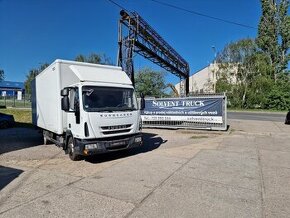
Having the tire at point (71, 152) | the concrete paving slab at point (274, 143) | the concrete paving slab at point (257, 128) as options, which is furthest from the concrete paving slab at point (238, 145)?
the tire at point (71, 152)

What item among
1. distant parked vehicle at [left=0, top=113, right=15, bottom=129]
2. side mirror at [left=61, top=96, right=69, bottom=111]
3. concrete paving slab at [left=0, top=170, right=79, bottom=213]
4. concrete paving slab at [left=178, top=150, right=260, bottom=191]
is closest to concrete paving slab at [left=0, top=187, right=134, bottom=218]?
concrete paving slab at [left=0, top=170, right=79, bottom=213]

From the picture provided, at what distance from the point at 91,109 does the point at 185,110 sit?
8572mm

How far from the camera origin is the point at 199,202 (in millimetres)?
4547

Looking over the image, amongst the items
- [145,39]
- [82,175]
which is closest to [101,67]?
[82,175]

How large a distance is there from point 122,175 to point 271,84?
38183 millimetres

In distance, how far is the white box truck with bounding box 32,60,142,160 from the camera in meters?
7.26

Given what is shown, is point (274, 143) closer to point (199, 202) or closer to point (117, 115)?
point (117, 115)

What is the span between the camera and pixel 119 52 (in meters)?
20.6

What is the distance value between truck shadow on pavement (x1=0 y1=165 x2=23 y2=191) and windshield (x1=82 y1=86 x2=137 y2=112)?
7.94ft

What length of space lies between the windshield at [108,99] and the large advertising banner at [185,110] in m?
6.83

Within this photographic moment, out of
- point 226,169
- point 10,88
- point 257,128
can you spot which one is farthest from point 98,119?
point 10,88

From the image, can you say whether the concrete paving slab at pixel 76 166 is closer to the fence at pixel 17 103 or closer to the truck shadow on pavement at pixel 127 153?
the truck shadow on pavement at pixel 127 153

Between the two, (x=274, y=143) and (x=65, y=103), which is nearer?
(x=65, y=103)

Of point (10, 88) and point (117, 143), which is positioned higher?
point (10, 88)
